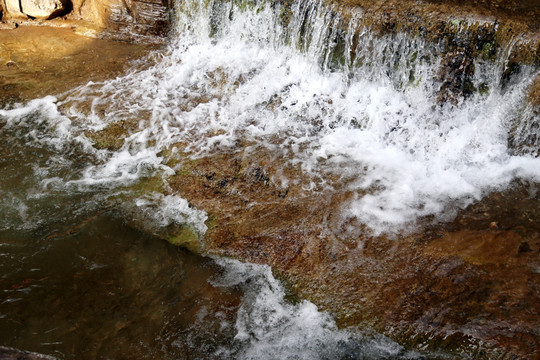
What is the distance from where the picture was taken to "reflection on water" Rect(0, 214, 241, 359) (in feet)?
10.9

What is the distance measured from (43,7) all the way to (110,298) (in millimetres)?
5951

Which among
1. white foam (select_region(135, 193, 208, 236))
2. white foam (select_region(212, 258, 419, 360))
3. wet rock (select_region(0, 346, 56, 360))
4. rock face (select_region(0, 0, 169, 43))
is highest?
rock face (select_region(0, 0, 169, 43))

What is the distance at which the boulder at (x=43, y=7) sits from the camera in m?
7.20

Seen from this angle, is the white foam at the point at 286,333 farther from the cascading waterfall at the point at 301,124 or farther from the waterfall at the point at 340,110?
the waterfall at the point at 340,110

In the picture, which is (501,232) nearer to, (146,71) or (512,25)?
(512,25)

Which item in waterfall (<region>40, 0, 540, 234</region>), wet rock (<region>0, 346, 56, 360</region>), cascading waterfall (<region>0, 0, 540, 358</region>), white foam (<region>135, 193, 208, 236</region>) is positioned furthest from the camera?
waterfall (<region>40, 0, 540, 234</region>)

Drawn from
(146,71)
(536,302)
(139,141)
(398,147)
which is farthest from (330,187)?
(146,71)

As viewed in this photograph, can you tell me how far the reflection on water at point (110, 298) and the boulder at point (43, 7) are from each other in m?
4.91

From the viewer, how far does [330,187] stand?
177 inches

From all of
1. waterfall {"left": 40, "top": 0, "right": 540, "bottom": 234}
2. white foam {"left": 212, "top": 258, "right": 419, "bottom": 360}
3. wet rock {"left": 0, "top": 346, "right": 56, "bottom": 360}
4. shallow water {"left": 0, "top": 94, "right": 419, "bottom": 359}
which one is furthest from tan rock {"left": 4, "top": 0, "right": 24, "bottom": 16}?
wet rock {"left": 0, "top": 346, "right": 56, "bottom": 360}

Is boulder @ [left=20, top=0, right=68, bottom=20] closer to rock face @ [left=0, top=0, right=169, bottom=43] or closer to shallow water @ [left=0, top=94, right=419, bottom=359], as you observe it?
rock face @ [left=0, top=0, right=169, bottom=43]

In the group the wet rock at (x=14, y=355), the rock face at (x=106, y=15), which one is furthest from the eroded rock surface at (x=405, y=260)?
the rock face at (x=106, y=15)

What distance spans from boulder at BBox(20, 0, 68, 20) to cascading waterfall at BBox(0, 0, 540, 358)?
221 cm

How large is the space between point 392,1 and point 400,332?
4.13 meters
